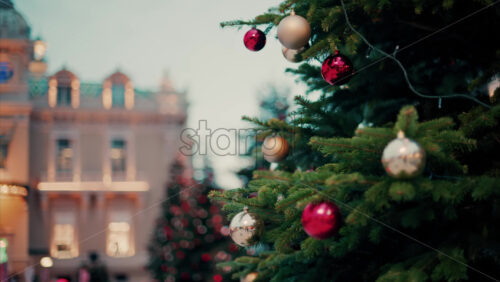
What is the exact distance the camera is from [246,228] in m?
2.31

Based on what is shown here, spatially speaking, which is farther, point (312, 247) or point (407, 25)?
point (407, 25)

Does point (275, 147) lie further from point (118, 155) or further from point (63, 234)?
point (63, 234)

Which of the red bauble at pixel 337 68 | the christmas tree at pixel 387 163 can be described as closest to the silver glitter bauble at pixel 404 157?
the christmas tree at pixel 387 163

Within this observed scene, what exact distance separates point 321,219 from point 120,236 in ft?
47.8

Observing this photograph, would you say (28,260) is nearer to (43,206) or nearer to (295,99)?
(43,206)

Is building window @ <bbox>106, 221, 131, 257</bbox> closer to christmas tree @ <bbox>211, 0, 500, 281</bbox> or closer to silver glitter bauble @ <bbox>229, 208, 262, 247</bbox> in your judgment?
christmas tree @ <bbox>211, 0, 500, 281</bbox>

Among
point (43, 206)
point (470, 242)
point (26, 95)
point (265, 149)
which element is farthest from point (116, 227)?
point (470, 242)

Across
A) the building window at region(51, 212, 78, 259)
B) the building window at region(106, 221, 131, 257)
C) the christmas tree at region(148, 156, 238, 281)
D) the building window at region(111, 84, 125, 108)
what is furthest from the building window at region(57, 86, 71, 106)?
the christmas tree at region(148, 156, 238, 281)

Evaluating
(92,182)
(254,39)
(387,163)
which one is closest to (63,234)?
(92,182)

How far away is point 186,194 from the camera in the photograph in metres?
11.1

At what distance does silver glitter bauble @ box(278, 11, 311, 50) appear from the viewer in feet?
7.70

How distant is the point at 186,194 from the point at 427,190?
382 inches

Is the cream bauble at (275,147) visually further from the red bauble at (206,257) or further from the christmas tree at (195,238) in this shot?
the red bauble at (206,257)

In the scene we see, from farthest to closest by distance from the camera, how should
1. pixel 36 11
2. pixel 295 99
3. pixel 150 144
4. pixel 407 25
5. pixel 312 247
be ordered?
pixel 150 144
pixel 36 11
pixel 407 25
pixel 295 99
pixel 312 247
